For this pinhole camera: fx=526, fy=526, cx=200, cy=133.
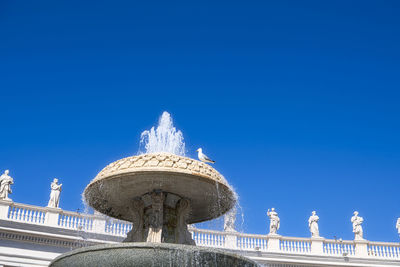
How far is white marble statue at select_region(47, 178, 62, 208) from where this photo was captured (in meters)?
26.8

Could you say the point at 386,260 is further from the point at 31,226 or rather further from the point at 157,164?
the point at 157,164

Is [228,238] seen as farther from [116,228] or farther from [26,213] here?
[26,213]

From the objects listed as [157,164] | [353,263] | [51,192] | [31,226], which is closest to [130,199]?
[157,164]

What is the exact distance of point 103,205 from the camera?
11.8m

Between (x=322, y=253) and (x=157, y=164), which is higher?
(x=322, y=253)

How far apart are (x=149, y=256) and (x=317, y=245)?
74.3 feet

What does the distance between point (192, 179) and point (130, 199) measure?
1.74 metres

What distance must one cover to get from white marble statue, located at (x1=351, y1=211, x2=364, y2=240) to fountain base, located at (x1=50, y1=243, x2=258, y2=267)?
23458 mm

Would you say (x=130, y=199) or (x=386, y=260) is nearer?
(x=130, y=199)

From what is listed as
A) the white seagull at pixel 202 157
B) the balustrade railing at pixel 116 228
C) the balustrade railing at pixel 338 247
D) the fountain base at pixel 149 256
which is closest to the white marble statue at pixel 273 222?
the balustrade railing at pixel 338 247

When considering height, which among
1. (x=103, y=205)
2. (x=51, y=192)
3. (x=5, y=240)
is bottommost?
(x=103, y=205)

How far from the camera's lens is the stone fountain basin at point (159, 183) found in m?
10.2

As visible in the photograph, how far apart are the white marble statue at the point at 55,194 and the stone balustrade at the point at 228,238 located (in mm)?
581

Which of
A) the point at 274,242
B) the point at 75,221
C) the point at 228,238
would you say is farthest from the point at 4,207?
Result: the point at 274,242
